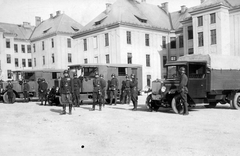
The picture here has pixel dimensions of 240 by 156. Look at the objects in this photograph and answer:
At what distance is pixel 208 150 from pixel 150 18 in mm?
39044

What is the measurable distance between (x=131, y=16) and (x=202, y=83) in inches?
1129

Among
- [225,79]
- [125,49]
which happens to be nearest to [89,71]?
[225,79]

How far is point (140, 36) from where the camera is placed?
40.7m

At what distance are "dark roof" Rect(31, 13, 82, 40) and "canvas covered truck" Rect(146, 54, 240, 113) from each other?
39.6 m

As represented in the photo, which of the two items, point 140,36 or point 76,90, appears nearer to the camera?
point 76,90

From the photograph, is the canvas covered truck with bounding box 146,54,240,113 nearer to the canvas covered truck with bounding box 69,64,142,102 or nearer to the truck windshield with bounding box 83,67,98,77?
the canvas covered truck with bounding box 69,64,142,102

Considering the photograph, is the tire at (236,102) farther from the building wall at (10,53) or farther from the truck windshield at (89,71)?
the building wall at (10,53)

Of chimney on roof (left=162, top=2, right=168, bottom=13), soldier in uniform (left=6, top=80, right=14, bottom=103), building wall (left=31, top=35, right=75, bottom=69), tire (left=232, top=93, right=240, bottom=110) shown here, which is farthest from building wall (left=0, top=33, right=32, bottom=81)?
tire (left=232, top=93, right=240, bottom=110)

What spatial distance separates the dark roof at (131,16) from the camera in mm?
39744

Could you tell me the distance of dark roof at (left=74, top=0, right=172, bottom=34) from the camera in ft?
130

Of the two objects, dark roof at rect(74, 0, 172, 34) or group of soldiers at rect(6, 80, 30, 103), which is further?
dark roof at rect(74, 0, 172, 34)

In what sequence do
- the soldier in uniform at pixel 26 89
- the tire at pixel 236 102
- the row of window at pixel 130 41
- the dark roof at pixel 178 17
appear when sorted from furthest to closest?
the dark roof at pixel 178 17
the row of window at pixel 130 41
the soldier in uniform at pixel 26 89
the tire at pixel 236 102

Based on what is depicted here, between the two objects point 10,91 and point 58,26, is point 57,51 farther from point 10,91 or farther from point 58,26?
point 10,91

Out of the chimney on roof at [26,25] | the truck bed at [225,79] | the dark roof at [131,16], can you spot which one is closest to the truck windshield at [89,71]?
the truck bed at [225,79]
